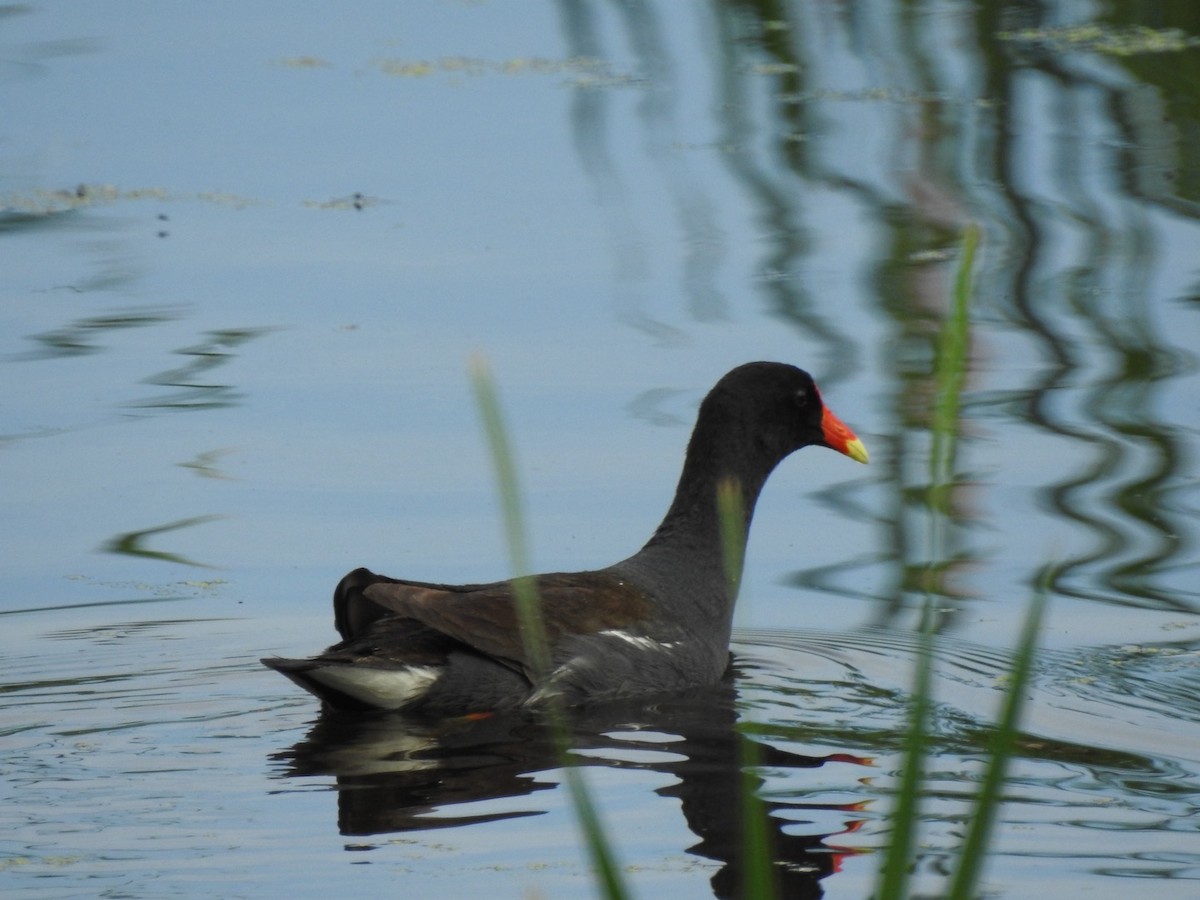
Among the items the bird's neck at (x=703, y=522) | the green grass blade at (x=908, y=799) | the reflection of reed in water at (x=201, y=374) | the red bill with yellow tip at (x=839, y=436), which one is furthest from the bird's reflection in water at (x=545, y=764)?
the reflection of reed in water at (x=201, y=374)

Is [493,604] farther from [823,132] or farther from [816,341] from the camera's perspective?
[823,132]

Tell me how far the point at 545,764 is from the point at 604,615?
2.39 ft

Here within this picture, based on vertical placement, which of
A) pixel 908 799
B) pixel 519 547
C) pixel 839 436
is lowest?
pixel 839 436

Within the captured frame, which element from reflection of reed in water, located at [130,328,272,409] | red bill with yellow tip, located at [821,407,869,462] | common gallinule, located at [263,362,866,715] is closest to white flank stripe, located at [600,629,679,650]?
common gallinule, located at [263,362,866,715]

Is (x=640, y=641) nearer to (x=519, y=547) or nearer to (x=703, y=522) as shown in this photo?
(x=703, y=522)

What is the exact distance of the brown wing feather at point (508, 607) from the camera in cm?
478

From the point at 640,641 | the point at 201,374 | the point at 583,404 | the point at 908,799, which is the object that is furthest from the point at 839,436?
the point at 908,799

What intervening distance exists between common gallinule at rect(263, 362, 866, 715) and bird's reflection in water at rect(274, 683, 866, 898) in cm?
Result: 7

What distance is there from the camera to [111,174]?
9.38 m

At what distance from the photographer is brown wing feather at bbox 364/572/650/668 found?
4781mm

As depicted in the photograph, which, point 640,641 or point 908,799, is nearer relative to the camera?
point 908,799

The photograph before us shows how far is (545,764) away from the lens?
446cm

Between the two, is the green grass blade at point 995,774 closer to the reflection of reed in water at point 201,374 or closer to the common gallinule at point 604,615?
the common gallinule at point 604,615

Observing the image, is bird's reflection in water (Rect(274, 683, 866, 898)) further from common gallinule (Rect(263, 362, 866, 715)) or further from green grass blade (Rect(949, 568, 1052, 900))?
green grass blade (Rect(949, 568, 1052, 900))
